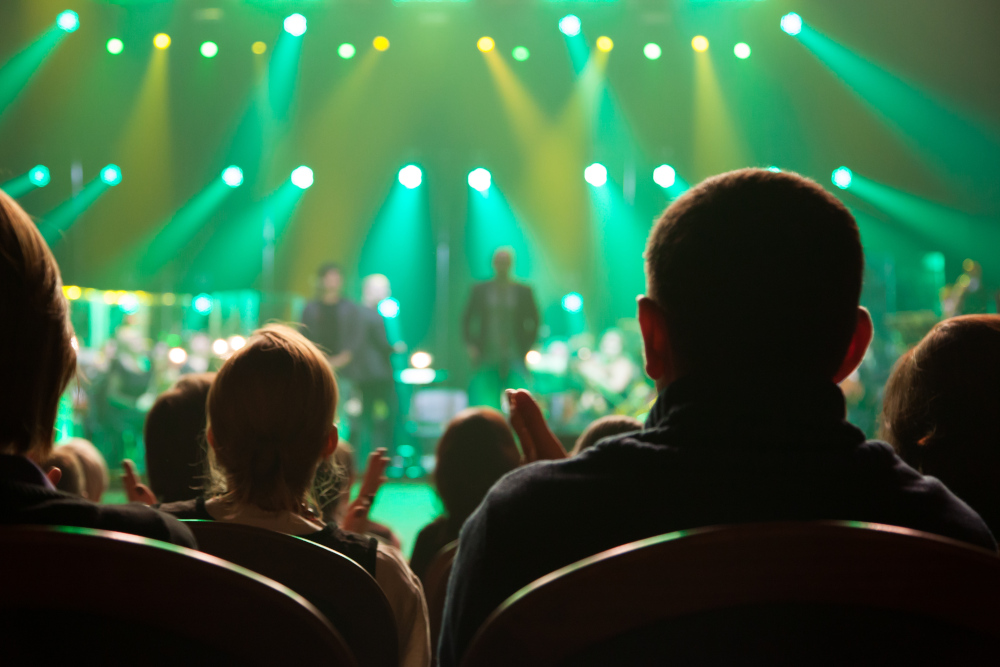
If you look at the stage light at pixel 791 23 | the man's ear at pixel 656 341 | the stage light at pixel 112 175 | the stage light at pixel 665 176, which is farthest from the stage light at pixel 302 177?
the man's ear at pixel 656 341

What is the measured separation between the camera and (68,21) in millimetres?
6512

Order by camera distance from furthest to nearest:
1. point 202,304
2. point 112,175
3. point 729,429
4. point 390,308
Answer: point 390,308 → point 112,175 → point 202,304 → point 729,429

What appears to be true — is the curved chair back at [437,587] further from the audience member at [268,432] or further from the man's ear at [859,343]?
the man's ear at [859,343]

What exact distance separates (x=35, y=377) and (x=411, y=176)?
7.24 m

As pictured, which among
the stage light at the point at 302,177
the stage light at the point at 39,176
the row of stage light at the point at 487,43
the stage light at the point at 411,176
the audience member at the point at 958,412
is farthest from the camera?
the stage light at the point at 411,176

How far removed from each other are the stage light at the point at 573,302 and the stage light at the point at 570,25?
2.58m

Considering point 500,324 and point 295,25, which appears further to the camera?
point 295,25

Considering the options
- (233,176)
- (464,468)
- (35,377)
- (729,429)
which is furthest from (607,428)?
(233,176)

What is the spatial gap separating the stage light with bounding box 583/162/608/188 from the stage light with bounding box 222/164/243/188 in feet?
11.5

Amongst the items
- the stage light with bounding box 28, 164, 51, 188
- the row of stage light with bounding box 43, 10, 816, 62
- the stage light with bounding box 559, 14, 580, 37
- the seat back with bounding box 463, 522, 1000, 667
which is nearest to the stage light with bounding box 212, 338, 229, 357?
the stage light with bounding box 28, 164, 51, 188

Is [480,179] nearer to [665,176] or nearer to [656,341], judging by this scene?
[665,176]

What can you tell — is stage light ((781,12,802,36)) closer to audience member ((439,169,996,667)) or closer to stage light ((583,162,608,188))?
stage light ((583,162,608,188))

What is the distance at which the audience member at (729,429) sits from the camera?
59 centimetres

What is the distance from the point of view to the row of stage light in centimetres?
659
